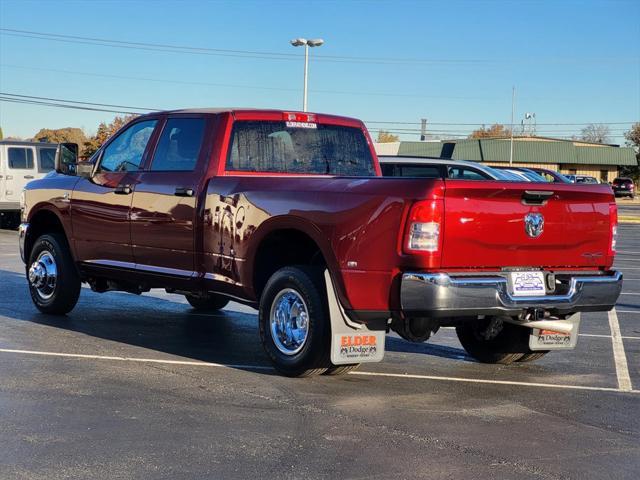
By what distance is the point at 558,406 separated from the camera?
6266 mm

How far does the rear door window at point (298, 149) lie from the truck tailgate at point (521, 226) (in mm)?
2427

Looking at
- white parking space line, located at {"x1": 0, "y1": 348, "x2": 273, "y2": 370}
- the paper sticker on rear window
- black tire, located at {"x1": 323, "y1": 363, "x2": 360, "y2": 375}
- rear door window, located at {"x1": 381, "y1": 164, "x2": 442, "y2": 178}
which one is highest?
the paper sticker on rear window

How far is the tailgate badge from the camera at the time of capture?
21.0 ft

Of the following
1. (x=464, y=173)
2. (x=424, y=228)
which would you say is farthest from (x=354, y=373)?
(x=464, y=173)

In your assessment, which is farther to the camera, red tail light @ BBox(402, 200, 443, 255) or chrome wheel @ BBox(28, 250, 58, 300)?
chrome wheel @ BBox(28, 250, 58, 300)

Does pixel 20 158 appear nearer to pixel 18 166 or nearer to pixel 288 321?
pixel 18 166

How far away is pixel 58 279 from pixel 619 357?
5.50m

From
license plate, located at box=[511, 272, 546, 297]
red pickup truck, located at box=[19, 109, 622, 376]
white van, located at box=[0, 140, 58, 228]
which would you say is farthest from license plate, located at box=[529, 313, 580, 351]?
white van, located at box=[0, 140, 58, 228]

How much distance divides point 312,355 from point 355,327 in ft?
1.23

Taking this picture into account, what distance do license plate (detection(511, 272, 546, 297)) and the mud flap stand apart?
0.98m

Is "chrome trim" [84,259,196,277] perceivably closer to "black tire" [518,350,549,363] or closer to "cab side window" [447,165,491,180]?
"black tire" [518,350,549,363]

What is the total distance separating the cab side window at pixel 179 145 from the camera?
8008mm

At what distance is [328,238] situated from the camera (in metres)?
6.53

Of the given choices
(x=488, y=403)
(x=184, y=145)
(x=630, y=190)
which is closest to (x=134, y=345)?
(x=184, y=145)
